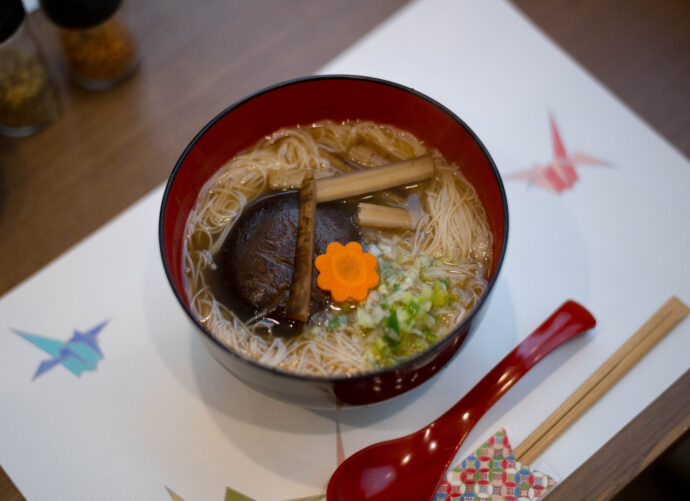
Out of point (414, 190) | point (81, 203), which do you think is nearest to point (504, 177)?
point (414, 190)

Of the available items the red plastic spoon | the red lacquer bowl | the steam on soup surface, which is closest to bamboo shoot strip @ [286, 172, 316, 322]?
the steam on soup surface

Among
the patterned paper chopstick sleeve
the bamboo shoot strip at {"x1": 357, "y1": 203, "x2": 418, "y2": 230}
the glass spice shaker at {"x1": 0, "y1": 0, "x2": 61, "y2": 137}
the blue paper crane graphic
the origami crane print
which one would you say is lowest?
the blue paper crane graphic

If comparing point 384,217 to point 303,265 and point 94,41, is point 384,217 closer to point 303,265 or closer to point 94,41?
point 303,265

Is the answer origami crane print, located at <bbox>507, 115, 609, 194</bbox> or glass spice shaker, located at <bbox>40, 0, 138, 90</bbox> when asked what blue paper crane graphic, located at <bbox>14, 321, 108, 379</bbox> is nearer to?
glass spice shaker, located at <bbox>40, 0, 138, 90</bbox>

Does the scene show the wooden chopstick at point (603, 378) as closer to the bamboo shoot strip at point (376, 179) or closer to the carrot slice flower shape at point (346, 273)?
the carrot slice flower shape at point (346, 273)

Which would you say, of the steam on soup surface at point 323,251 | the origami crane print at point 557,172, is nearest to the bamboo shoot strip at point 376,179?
the steam on soup surface at point 323,251

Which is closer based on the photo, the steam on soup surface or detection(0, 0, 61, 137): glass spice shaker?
the steam on soup surface

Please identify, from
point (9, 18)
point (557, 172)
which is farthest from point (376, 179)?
point (9, 18)
